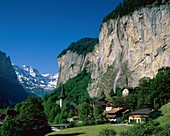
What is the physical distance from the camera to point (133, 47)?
107125mm

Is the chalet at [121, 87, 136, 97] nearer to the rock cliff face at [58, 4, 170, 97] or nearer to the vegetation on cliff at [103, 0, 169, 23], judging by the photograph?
the rock cliff face at [58, 4, 170, 97]

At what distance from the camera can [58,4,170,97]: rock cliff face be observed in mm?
91875

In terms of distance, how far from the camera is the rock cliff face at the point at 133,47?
9188 centimetres

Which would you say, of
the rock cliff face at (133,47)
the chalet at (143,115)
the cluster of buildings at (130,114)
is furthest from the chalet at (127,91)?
the chalet at (143,115)

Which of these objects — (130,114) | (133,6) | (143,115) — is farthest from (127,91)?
(143,115)

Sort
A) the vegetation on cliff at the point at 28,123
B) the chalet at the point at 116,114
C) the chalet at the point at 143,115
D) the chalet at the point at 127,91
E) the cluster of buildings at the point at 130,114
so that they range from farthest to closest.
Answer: the chalet at the point at 127,91
the chalet at the point at 116,114
the cluster of buildings at the point at 130,114
the chalet at the point at 143,115
the vegetation on cliff at the point at 28,123

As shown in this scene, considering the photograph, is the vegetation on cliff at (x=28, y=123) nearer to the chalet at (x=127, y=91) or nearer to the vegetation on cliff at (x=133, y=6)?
the chalet at (x=127, y=91)

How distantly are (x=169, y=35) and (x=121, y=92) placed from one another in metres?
24.6

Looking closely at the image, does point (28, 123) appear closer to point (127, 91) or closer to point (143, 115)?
point (143, 115)

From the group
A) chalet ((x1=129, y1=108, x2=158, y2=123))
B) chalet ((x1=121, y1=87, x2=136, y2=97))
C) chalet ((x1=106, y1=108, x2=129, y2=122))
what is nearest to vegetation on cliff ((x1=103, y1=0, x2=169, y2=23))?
chalet ((x1=121, y1=87, x2=136, y2=97))

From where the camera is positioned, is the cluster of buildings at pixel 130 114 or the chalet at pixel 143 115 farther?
the cluster of buildings at pixel 130 114

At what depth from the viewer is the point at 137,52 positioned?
104812 millimetres

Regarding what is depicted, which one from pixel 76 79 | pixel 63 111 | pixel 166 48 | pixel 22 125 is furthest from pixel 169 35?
pixel 76 79

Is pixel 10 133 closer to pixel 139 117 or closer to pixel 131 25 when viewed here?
pixel 139 117
